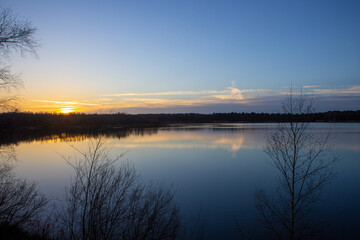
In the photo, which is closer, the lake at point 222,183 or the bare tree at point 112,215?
the bare tree at point 112,215

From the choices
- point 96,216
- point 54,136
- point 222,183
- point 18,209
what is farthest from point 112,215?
point 54,136

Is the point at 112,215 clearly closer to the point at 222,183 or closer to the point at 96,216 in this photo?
the point at 96,216

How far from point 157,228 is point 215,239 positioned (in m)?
1.92

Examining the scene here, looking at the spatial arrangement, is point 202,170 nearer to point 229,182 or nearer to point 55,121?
point 229,182

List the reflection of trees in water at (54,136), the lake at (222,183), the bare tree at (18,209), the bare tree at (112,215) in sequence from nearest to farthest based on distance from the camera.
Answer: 1. the bare tree at (112,215)
2. the bare tree at (18,209)
3. the lake at (222,183)
4. the reflection of trees in water at (54,136)

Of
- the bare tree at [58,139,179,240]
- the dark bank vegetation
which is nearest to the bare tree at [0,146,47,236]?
the dark bank vegetation

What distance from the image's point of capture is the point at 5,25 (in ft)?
22.8

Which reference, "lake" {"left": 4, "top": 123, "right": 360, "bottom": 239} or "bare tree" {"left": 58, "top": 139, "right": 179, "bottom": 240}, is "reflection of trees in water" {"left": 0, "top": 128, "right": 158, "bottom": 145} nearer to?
"lake" {"left": 4, "top": 123, "right": 360, "bottom": 239}

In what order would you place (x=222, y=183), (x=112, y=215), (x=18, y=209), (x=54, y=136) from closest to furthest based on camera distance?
(x=112, y=215), (x=18, y=209), (x=222, y=183), (x=54, y=136)

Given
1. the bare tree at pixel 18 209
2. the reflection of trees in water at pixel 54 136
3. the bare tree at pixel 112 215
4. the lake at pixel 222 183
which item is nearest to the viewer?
the bare tree at pixel 112 215

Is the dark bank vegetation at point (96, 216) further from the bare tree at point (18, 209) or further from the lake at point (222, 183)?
the lake at point (222, 183)

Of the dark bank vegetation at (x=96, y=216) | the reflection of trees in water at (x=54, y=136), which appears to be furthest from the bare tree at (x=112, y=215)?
the reflection of trees in water at (x=54, y=136)

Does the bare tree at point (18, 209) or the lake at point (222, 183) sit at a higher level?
the bare tree at point (18, 209)

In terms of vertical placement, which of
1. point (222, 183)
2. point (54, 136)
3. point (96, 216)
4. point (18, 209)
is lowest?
point (54, 136)
